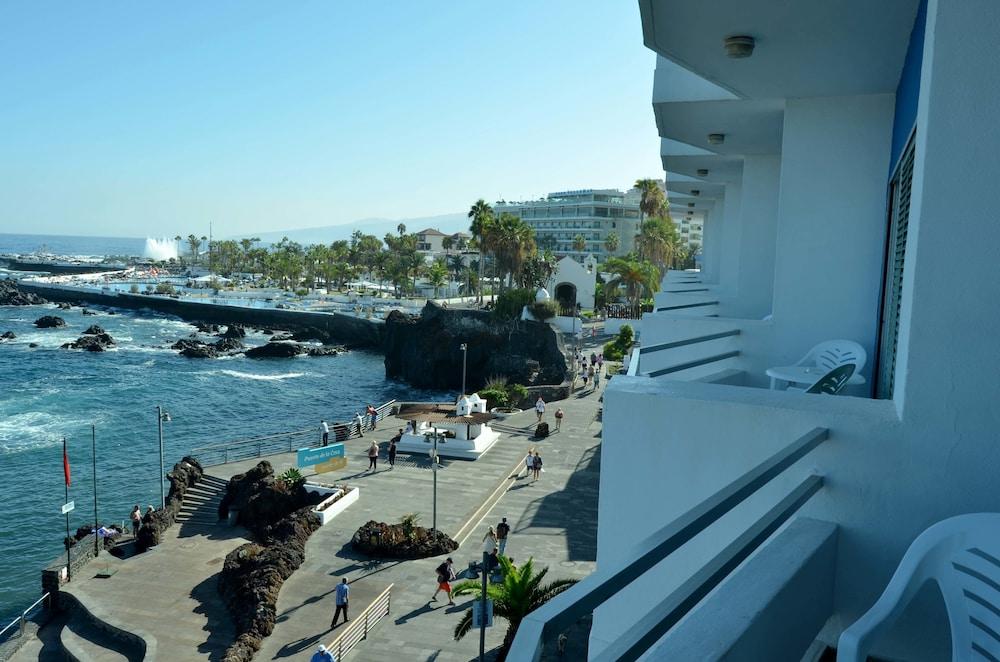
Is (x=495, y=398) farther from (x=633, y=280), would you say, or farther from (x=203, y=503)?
(x=633, y=280)

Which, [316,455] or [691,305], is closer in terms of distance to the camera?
[691,305]

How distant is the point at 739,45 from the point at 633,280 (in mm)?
61704

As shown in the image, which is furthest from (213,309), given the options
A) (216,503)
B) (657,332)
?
(657,332)

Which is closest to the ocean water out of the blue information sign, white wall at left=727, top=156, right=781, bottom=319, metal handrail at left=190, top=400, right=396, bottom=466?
metal handrail at left=190, top=400, right=396, bottom=466

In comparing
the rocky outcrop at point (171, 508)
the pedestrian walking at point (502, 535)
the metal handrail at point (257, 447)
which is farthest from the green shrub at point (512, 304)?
the pedestrian walking at point (502, 535)

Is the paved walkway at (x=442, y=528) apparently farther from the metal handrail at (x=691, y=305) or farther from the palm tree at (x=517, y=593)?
the metal handrail at (x=691, y=305)

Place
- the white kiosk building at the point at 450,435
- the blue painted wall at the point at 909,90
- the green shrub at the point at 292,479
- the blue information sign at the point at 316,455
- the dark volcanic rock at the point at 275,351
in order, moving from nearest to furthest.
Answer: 1. the blue painted wall at the point at 909,90
2. the green shrub at the point at 292,479
3. the blue information sign at the point at 316,455
4. the white kiosk building at the point at 450,435
5. the dark volcanic rock at the point at 275,351

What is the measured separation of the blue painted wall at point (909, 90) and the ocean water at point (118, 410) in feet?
79.4

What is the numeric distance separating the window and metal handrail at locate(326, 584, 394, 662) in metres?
11.1

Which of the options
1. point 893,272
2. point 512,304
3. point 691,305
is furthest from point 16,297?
point 893,272

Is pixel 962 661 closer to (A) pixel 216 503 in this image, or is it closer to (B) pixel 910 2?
(B) pixel 910 2

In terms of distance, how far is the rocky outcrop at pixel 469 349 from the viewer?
5617 centimetres

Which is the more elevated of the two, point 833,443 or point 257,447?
point 833,443

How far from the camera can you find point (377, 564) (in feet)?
60.5
